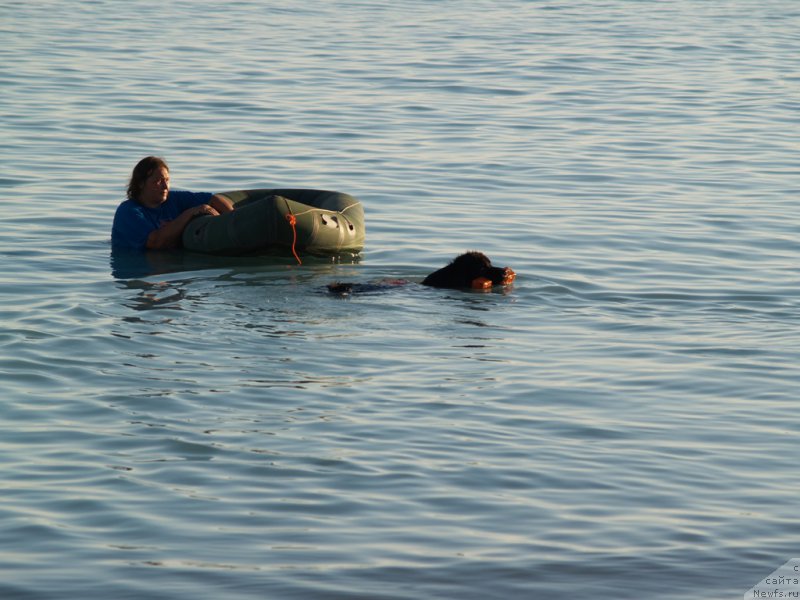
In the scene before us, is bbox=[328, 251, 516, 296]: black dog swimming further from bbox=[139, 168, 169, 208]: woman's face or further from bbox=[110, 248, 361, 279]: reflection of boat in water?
bbox=[139, 168, 169, 208]: woman's face

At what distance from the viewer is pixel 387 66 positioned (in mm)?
24484

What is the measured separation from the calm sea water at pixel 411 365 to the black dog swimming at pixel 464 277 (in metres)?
0.13

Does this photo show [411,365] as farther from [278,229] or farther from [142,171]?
[142,171]

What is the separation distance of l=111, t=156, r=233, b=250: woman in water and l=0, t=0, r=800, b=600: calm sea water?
24 cm

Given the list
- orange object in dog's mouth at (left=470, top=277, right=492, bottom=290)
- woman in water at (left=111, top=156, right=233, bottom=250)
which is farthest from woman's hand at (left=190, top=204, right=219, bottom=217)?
orange object in dog's mouth at (left=470, top=277, right=492, bottom=290)

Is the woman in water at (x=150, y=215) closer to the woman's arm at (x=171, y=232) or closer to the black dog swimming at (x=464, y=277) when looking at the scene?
the woman's arm at (x=171, y=232)

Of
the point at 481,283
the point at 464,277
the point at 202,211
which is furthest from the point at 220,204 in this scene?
the point at 481,283

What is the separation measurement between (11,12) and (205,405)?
2560cm

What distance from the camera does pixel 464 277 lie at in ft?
33.5

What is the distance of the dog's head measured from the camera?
10109 millimetres

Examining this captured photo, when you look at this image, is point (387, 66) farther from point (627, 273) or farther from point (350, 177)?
point (627, 273)

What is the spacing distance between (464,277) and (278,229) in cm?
189

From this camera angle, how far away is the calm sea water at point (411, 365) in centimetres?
579

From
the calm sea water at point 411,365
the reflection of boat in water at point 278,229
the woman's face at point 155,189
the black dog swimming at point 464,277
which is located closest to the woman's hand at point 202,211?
the reflection of boat in water at point 278,229
